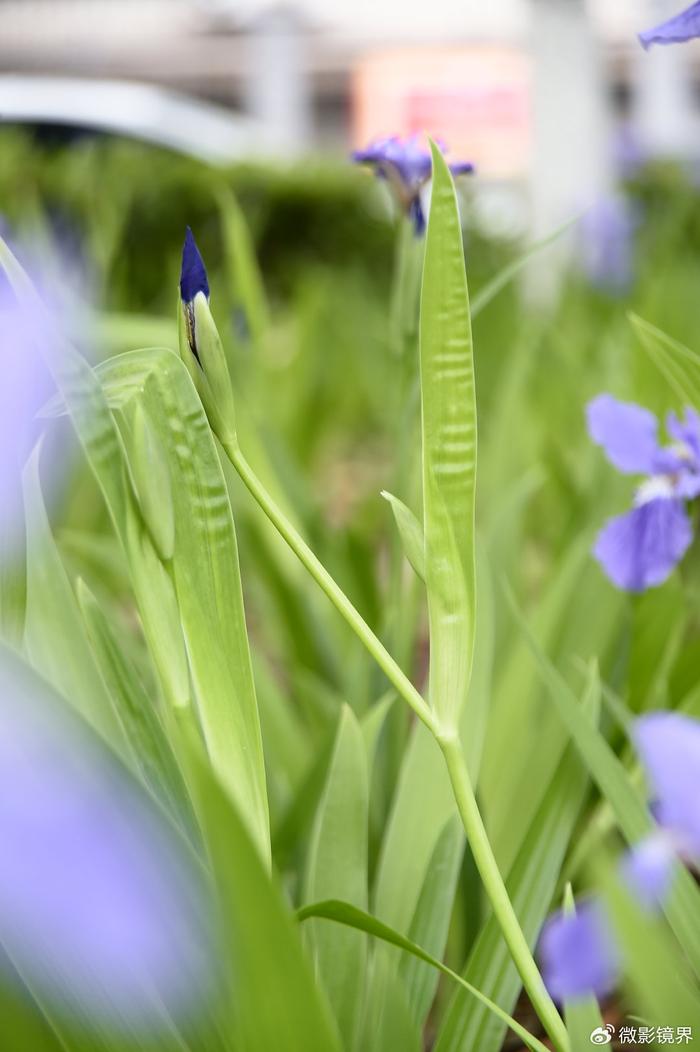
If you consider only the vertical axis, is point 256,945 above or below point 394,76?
below

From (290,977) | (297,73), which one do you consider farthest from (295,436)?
(297,73)

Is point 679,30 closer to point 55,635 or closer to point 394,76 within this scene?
point 55,635

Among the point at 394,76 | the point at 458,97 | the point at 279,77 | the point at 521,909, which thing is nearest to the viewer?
the point at 521,909

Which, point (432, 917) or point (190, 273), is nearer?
point (190, 273)

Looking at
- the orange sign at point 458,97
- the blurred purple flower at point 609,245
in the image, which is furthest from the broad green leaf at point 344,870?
the orange sign at point 458,97

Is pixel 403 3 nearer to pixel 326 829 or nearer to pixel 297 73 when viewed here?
pixel 297 73

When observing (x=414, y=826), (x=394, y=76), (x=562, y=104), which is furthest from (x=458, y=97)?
(x=414, y=826)

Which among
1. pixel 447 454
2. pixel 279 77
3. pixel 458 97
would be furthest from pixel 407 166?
pixel 279 77

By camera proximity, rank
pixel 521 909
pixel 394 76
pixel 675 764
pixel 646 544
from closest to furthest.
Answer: pixel 675 764
pixel 521 909
pixel 646 544
pixel 394 76

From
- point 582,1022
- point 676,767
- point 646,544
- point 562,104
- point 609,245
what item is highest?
point 562,104
